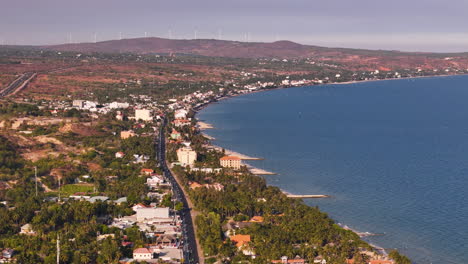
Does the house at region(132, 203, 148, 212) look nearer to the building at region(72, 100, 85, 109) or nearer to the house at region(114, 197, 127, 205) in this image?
the house at region(114, 197, 127, 205)

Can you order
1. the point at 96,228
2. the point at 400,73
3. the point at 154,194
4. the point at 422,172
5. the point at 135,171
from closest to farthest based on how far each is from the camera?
the point at 96,228 < the point at 154,194 < the point at 135,171 < the point at 422,172 < the point at 400,73

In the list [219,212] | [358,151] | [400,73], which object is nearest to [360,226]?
[219,212]

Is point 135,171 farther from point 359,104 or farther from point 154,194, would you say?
point 359,104

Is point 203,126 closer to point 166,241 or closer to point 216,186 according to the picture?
point 216,186

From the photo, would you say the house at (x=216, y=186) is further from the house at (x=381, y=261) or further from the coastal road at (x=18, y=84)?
the coastal road at (x=18, y=84)

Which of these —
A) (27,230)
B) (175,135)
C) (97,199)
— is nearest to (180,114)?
(175,135)
